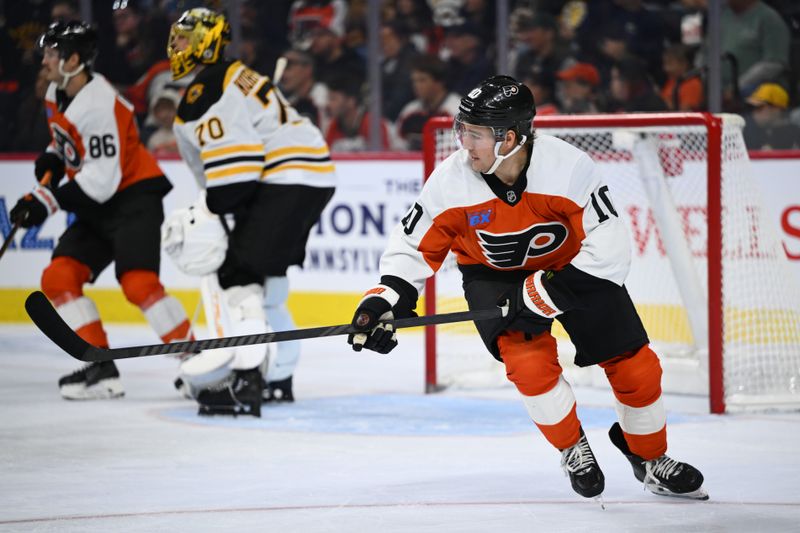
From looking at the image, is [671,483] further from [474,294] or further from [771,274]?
[771,274]

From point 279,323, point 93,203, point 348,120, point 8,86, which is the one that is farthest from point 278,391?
point 8,86

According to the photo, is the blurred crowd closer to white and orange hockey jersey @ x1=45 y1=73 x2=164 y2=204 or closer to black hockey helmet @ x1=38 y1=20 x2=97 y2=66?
black hockey helmet @ x1=38 y1=20 x2=97 y2=66

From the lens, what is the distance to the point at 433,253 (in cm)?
348

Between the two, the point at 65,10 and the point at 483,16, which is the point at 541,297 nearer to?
the point at 483,16

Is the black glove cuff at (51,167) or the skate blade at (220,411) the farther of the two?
the black glove cuff at (51,167)

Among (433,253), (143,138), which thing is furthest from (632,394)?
(143,138)

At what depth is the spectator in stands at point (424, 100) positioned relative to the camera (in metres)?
7.52

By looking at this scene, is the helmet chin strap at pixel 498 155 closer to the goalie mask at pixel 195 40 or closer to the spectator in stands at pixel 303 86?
the goalie mask at pixel 195 40

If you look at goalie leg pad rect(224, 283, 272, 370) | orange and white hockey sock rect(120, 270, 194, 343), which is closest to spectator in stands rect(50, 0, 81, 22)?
orange and white hockey sock rect(120, 270, 194, 343)

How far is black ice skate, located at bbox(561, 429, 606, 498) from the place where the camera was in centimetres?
339

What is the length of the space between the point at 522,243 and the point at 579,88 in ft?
12.8

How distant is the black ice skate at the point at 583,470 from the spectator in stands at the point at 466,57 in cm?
418

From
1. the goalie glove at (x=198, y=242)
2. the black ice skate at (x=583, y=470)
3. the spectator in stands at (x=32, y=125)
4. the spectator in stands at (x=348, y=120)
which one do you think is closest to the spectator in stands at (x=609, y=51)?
the spectator in stands at (x=348, y=120)

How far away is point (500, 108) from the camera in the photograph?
11.0 ft
